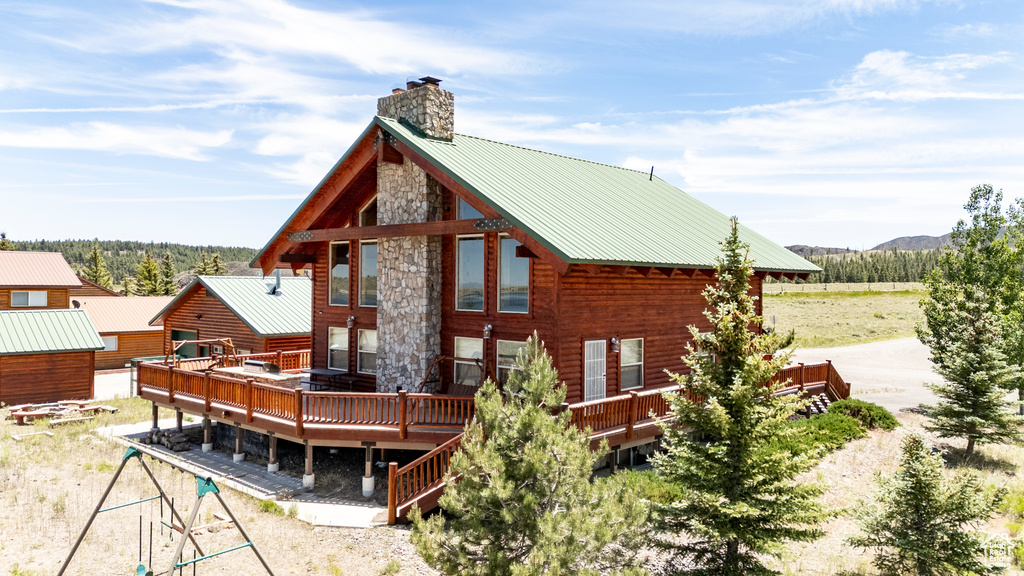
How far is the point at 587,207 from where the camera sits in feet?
55.8

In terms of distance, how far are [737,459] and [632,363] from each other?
7391 millimetres

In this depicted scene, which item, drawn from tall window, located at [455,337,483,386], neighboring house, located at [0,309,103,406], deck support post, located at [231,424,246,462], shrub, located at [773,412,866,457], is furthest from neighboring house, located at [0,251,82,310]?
shrub, located at [773,412,866,457]

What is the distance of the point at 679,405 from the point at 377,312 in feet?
34.0

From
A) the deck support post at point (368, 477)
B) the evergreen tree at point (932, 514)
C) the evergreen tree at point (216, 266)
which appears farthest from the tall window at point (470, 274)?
the evergreen tree at point (216, 266)

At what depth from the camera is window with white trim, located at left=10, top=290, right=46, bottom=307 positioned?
3747 centimetres

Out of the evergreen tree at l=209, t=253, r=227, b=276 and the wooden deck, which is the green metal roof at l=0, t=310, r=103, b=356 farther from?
the evergreen tree at l=209, t=253, r=227, b=276

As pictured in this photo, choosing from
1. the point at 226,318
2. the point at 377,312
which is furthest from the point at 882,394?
the point at 226,318

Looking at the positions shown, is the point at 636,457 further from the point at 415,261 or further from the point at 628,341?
the point at 415,261

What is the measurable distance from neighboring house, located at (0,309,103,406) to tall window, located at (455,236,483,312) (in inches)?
805

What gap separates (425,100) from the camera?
658 inches

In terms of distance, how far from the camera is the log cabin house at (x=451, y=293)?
1380cm

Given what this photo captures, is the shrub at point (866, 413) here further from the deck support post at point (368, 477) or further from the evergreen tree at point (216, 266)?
the evergreen tree at point (216, 266)

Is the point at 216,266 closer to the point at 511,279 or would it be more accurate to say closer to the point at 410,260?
the point at 410,260

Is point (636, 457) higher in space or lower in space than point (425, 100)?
lower
